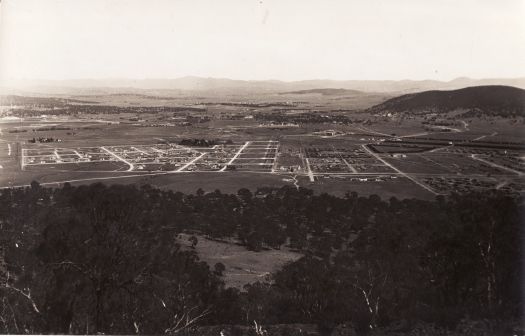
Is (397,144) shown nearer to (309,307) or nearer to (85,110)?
(309,307)

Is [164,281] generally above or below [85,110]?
below

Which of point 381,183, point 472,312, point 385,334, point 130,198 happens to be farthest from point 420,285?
point 130,198

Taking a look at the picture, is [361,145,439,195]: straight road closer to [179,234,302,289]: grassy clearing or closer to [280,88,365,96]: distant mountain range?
[280,88,365,96]: distant mountain range

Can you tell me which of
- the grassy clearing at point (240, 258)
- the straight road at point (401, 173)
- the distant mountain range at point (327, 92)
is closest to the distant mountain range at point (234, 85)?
the distant mountain range at point (327, 92)

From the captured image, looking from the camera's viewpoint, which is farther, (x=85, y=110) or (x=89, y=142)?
(x=85, y=110)

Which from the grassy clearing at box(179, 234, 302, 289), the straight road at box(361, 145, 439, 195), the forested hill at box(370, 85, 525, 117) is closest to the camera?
the forested hill at box(370, 85, 525, 117)

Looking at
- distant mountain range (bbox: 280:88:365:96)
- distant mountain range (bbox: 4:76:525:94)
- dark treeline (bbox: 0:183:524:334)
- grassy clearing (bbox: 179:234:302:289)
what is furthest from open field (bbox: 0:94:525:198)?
grassy clearing (bbox: 179:234:302:289)

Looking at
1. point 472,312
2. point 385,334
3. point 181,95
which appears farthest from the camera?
point 181,95
